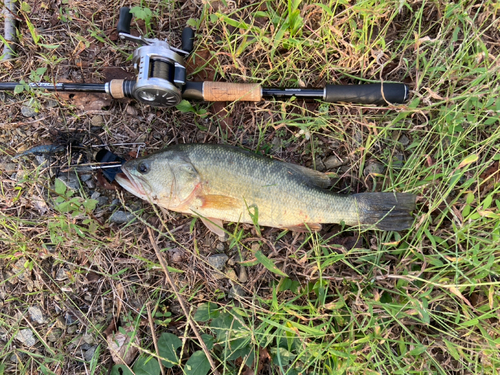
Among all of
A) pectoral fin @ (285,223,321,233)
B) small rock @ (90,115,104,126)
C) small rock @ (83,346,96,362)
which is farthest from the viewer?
small rock @ (90,115,104,126)

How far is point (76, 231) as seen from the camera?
9.58ft

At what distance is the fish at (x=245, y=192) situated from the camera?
8.98 ft

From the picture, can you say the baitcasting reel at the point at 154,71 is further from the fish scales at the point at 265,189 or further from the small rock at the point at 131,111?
the fish scales at the point at 265,189

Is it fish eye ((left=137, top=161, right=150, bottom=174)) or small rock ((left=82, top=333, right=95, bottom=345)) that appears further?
small rock ((left=82, top=333, right=95, bottom=345))

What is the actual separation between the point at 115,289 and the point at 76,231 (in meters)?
0.70

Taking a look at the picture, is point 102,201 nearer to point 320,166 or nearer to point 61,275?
point 61,275

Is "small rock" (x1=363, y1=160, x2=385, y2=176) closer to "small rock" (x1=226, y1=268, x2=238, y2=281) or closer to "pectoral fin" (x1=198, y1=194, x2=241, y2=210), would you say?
"pectoral fin" (x1=198, y1=194, x2=241, y2=210)

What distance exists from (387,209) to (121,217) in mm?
2656

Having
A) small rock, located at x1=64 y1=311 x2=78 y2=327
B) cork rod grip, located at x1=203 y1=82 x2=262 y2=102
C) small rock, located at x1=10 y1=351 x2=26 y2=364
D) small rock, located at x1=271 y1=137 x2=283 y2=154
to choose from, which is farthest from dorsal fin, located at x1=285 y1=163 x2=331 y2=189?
small rock, located at x1=10 y1=351 x2=26 y2=364

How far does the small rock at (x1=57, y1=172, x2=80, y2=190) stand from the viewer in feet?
10.0

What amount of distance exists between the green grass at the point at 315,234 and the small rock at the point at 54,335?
0.16 ft

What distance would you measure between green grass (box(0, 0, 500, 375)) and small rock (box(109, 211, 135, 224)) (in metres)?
0.08

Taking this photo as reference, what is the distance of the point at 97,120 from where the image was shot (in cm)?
314

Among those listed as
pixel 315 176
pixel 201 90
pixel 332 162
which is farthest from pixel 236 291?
pixel 201 90
